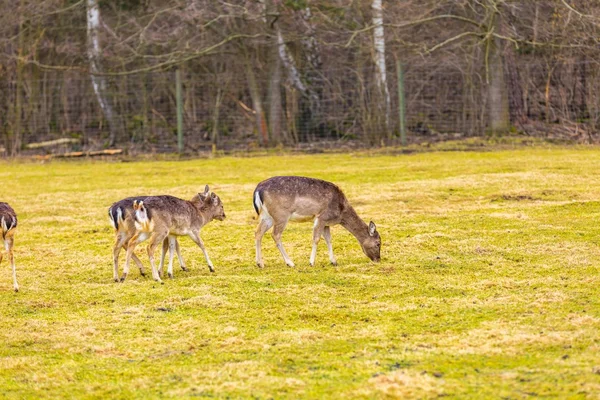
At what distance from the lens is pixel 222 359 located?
725 cm

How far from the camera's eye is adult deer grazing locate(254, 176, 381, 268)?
1095cm

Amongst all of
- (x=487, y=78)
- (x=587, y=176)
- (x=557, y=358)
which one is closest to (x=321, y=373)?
(x=557, y=358)

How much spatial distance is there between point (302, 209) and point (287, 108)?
55.0 feet

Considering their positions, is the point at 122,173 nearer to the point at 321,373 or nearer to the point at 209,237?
the point at 209,237

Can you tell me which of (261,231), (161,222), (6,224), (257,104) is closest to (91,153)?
(257,104)

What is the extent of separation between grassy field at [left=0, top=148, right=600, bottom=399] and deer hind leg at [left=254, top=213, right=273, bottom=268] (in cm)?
19

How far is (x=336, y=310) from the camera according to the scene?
8680 mm

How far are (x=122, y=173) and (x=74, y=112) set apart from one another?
25.5 feet

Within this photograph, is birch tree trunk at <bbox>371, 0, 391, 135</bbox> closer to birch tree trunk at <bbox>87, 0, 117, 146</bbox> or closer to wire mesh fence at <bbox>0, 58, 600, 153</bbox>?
wire mesh fence at <bbox>0, 58, 600, 153</bbox>

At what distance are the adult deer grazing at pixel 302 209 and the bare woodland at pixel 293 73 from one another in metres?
14.3

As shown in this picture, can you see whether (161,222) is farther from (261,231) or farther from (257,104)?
(257,104)

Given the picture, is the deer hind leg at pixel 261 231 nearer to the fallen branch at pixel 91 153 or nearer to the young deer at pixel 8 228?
the young deer at pixel 8 228

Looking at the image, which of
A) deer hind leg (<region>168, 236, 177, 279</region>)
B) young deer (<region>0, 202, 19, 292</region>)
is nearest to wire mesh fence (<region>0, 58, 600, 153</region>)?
deer hind leg (<region>168, 236, 177, 279</region>)

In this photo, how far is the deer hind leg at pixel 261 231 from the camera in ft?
36.1
